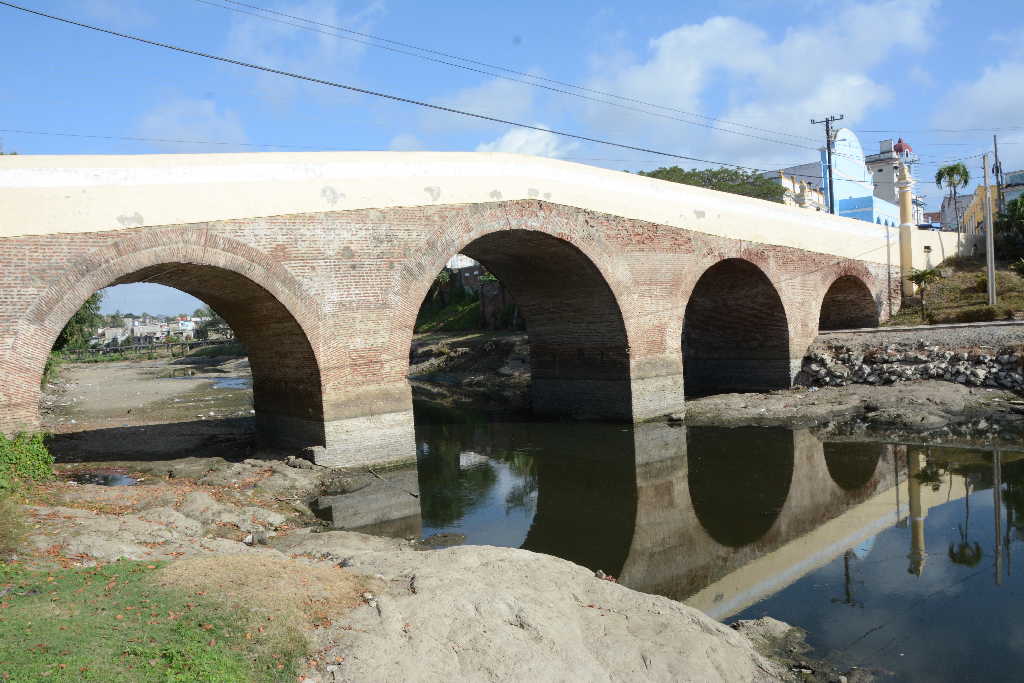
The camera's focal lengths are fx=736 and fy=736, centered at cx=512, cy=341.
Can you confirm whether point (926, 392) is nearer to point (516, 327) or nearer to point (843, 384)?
point (843, 384)

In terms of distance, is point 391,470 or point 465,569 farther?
point 391,470

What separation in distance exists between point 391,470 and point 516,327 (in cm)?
1856

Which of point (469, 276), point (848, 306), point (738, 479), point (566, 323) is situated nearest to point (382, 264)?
point (566, 323)

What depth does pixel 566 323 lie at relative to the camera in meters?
15.1

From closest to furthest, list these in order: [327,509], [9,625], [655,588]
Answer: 1. [9,625]
2. [655,588]
3. [327,509]

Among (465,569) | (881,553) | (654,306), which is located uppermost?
(654,306)

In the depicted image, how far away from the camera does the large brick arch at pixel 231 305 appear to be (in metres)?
8.34

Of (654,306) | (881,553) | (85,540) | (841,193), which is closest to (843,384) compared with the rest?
Result: (654,306)

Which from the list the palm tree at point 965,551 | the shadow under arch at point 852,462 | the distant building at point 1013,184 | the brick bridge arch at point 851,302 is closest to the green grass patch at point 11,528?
the palm tree at point 965,551

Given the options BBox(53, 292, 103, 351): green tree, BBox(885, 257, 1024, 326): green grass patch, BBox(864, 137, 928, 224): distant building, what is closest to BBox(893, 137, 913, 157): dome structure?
BBox(864, 137, 928, 224): distant building

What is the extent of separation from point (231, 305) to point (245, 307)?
525 mm

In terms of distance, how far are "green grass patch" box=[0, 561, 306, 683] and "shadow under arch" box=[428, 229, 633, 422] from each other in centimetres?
922

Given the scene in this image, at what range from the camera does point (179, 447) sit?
12547 millimetres

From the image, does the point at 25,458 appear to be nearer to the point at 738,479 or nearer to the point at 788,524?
the point at 788,524
